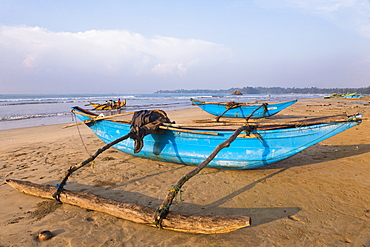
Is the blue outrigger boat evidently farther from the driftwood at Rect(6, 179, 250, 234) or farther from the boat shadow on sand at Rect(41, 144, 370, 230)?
the driftwood at Rect(6, 179, 250, 234)

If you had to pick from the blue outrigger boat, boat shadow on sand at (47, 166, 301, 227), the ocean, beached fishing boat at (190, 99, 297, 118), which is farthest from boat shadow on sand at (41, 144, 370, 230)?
the ocean

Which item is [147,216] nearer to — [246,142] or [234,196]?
[234,196]

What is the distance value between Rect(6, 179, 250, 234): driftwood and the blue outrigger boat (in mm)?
2161

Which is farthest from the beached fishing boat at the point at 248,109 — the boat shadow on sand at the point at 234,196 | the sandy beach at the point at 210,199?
the boat shadow on sand at the point at 234,196

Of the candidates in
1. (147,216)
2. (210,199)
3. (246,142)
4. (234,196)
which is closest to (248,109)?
(246,142)

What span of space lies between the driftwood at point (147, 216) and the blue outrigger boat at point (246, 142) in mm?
2161

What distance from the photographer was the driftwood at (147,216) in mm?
2697

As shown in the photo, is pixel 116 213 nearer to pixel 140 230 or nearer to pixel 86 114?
pixel 140 230

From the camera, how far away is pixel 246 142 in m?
4.68

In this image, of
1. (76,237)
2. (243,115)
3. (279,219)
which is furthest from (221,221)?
(243,115)

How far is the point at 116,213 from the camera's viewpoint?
10.8 ft

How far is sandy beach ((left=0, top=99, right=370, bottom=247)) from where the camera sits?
9.47 ft

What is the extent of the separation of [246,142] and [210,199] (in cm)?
145

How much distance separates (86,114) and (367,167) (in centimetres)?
775
